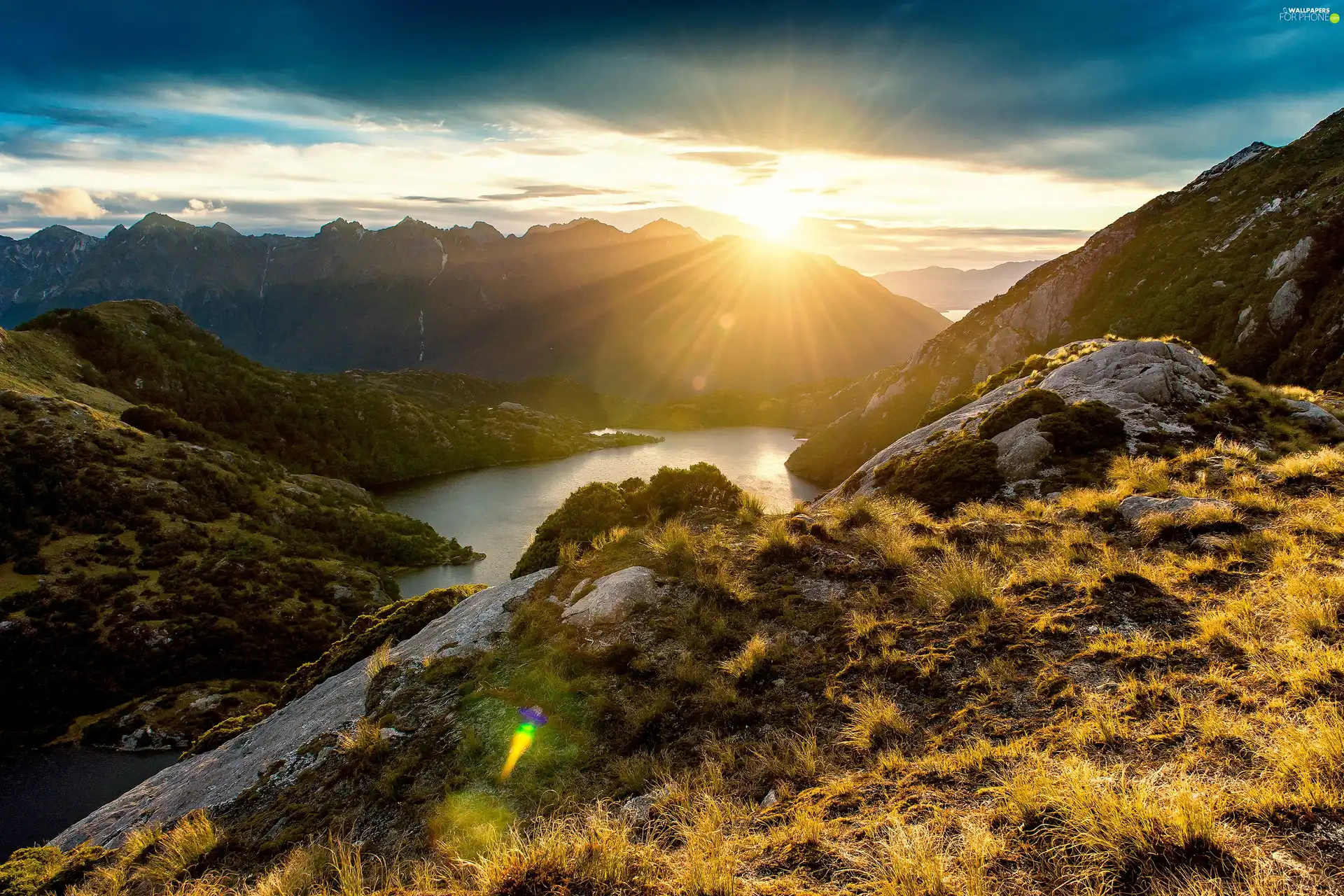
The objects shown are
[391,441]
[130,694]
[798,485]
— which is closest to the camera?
[130,694]

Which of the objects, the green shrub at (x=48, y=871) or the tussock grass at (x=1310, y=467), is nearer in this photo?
the green shrub at (x=48, y=871)

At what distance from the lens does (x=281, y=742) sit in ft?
46.5

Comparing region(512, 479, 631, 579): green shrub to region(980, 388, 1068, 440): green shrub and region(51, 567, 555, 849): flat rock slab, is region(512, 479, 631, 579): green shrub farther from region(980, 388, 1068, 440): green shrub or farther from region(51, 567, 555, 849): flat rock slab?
region(980, 388, 1068, 440): green shrub

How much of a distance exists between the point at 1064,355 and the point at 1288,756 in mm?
37536

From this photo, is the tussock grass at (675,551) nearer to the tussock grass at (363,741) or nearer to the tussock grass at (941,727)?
the tussock grass at (941,727)

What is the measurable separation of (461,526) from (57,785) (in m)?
74.0

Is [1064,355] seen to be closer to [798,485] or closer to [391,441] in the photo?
[798,485]

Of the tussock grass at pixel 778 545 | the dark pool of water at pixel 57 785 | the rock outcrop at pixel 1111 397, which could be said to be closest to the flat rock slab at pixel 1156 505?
the rock outcrop at pixel 1111 397

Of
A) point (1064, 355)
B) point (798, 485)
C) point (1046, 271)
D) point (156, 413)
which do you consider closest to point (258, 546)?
point (156, 413)

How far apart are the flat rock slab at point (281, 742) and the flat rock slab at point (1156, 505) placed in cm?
1554

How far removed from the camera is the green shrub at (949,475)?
21.1 metres

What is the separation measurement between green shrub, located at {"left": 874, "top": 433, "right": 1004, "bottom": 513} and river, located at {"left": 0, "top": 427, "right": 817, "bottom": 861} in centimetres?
602

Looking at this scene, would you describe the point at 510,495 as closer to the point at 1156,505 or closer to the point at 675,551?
the point at 675,551

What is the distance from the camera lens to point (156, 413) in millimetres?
101312
